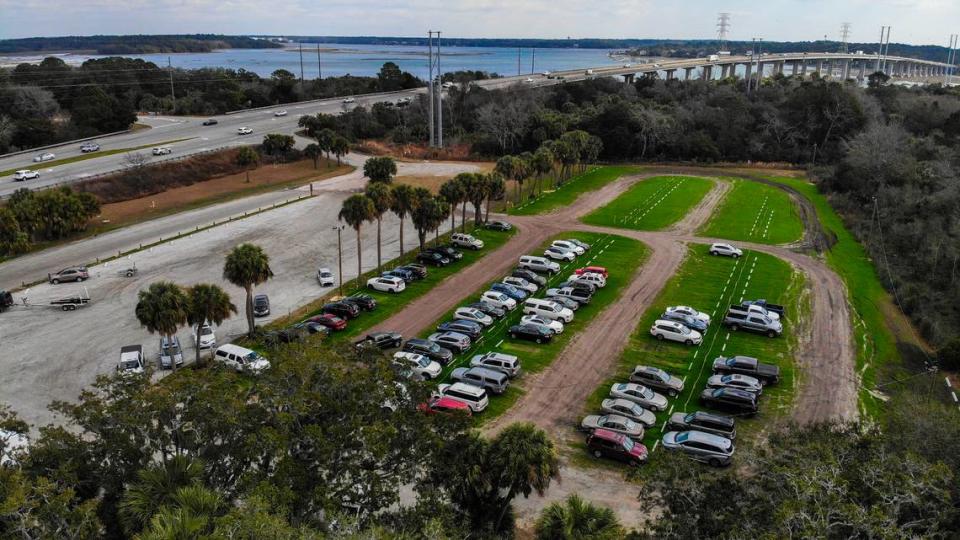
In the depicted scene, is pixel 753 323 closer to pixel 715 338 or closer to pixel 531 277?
pixel 715 338

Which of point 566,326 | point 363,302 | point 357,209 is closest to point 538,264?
point 566,326

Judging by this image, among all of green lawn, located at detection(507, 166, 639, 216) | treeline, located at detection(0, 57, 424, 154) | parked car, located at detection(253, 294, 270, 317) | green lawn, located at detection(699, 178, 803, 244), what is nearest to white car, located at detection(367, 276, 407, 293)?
parked car, located at detection(253, 294, 270, 317)

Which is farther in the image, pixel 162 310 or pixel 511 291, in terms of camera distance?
pixel 511 291

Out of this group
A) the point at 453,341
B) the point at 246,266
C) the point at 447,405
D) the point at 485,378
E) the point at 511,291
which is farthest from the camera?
the point at 511,291

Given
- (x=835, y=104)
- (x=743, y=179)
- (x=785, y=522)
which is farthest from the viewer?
(x=835, y=104)

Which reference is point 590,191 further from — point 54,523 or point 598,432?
point 54,523

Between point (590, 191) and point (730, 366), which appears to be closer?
point (730, 366)

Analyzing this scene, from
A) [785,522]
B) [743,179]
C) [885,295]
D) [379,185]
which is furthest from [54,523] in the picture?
[743,179]
